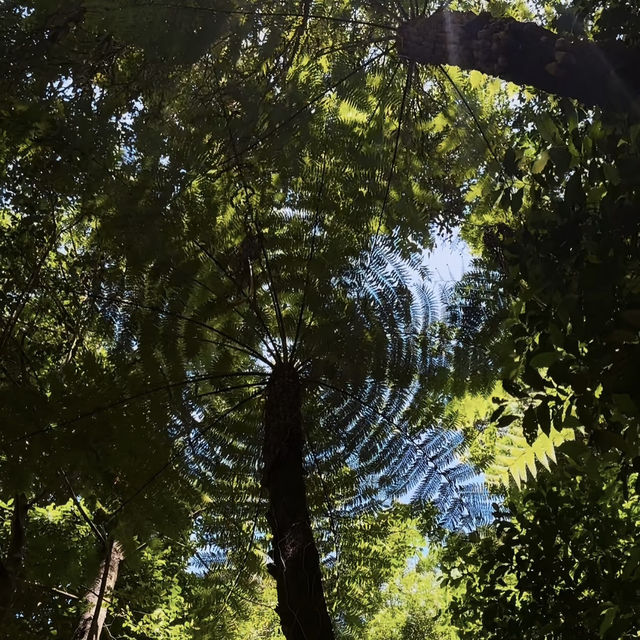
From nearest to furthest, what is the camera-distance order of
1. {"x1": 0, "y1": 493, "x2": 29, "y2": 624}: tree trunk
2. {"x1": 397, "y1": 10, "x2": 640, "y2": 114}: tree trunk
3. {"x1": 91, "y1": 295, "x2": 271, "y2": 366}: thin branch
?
{"x1": 397, "y1": 10, "x2": 640, "y2": 114}: tree trunk, {"x1": 91, "y1": 295, "x2": 271, "y2": 366}: thin branch, {"x1": 0, "y1": 493, "x2": 29, "y2": 624}: tree trunk

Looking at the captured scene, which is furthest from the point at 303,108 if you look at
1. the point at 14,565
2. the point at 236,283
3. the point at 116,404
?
the point at 14,565

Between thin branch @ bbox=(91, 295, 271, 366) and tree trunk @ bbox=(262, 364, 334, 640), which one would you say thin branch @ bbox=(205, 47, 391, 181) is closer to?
thin branch @ bbox=(91, 295, 271, 366)

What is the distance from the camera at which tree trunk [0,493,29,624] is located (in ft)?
10.8

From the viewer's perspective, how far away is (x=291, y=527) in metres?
2.02

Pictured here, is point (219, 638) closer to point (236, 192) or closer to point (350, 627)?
point (350, 627)

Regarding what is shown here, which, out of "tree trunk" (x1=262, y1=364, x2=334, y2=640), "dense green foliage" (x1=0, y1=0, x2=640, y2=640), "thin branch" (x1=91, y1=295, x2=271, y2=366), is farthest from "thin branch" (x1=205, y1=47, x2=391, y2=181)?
"tree trunk" (x1=262, y1=364, x2=334, y2=640)

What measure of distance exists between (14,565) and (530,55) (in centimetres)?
385

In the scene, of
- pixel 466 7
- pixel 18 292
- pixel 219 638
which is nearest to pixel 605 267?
pixel 219 638

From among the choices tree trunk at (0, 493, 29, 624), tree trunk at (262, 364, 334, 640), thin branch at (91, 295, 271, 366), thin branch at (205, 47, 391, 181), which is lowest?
tree trunk at (262, 364, 334, 640)

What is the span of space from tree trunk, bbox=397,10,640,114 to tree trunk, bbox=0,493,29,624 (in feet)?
10.4

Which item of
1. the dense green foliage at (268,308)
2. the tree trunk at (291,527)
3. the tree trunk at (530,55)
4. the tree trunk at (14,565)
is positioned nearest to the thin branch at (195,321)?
the dense green foliage at (268,308)

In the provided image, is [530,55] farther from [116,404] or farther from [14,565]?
[14,565]

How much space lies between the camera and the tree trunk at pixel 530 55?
1501mm

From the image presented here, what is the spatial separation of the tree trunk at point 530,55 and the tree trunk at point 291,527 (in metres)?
1.53
